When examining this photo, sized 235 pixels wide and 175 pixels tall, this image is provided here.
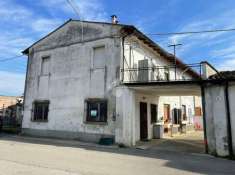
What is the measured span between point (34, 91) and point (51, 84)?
1.77 metres

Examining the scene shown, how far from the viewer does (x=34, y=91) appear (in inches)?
682

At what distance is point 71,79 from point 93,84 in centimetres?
204

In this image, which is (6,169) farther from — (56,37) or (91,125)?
(56,37)

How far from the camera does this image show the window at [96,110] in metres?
13.6

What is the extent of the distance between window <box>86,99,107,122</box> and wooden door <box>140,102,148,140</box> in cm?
301

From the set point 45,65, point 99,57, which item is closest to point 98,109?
point 99,57

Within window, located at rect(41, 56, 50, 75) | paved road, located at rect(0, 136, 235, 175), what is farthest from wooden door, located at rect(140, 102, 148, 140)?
window, located at rect(41, 56, 50, 75)

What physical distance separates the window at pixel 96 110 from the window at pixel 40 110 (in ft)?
12.6

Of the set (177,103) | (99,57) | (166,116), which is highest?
(99,57)

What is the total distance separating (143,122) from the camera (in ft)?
51.2

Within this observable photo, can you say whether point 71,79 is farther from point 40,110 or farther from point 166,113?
point 166,113

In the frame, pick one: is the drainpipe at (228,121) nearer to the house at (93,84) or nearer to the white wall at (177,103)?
the house at (93,84)

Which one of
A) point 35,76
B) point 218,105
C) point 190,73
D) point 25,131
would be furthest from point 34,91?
point 190,73

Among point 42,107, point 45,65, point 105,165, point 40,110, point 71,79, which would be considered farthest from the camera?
point 45,65
